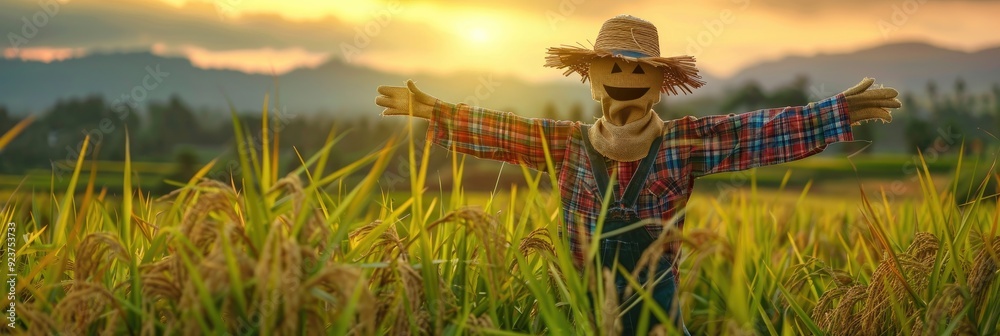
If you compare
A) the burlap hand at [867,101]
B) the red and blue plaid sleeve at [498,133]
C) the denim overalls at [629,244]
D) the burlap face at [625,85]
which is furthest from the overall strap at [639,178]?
the burlap hand at [867,101]

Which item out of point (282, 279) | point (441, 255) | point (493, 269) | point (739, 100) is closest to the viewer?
point (282, 279)

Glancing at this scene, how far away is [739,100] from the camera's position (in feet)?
69.6

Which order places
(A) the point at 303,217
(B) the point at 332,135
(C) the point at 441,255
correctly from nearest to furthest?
(A) the point at 303,217
(B) the point at 332,135
(C) the point at 441,255

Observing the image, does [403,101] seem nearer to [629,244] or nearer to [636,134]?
[636,134]

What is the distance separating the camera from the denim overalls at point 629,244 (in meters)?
2.73

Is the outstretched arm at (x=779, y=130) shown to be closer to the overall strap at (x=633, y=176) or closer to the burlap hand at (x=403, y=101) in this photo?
the overall strap at (x=633, y=176)

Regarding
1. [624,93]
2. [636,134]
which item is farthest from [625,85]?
[636,134]

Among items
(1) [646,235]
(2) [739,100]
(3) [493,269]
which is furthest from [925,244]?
(2) [739,100]

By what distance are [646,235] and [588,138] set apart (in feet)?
1.37

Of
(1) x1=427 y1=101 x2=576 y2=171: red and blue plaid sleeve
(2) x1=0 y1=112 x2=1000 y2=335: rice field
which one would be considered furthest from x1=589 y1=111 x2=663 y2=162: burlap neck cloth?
(2) x1=0 y1=112 x2=1000 y2=335: rice field

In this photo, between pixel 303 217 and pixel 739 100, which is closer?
pixel 303 217

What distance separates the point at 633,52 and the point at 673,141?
1.17 feet

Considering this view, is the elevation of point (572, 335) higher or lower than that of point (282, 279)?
lower

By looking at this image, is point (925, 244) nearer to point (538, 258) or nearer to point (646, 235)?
point (646, 235)
